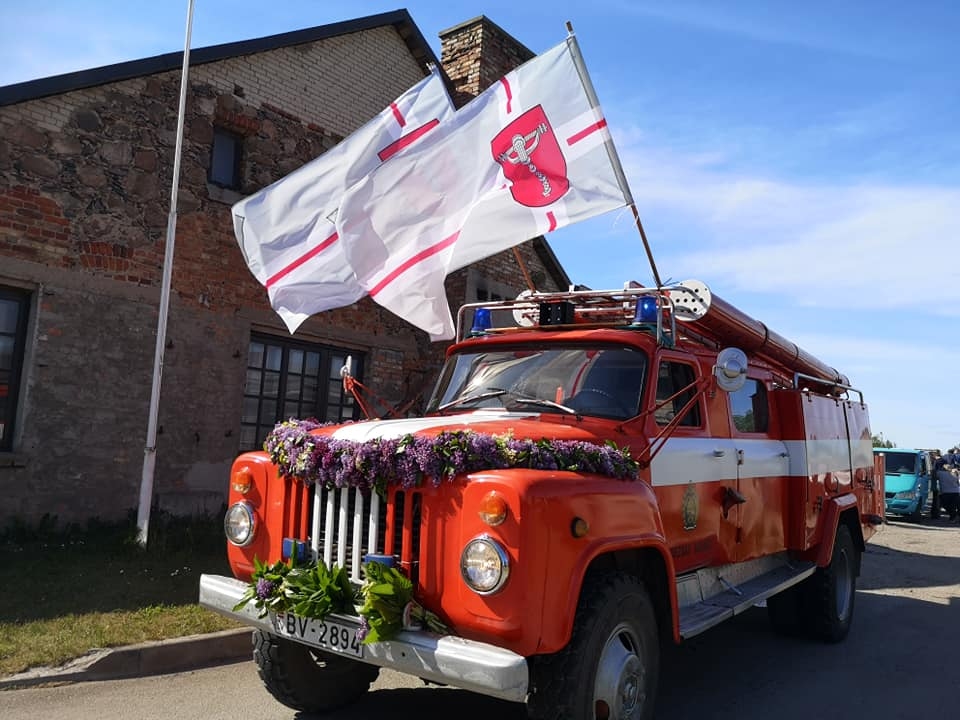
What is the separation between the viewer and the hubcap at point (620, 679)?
138 inches

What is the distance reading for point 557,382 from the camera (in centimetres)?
469

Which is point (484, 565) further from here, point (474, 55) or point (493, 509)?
point (474, 55)

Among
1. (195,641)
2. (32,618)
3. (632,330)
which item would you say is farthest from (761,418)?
(32,618)

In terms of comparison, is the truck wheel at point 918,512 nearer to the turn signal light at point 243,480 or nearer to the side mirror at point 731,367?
the side mirror at point 731,367

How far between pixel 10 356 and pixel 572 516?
6.82 meters

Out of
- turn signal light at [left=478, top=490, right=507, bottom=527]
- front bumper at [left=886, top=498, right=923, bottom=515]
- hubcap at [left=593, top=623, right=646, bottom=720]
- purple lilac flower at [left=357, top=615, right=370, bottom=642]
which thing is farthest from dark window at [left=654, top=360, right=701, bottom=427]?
front bumper at [left=886, top=498, right=923, bottom=515]

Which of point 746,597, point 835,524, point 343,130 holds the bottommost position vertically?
point 746,597

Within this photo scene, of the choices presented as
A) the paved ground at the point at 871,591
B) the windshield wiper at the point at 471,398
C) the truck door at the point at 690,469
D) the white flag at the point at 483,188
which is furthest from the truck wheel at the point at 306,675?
the white flag at the point at 483,188

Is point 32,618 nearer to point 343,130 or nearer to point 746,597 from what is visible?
point 746,597

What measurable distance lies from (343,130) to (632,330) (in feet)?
24.9

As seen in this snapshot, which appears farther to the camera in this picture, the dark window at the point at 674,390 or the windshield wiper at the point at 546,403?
the dark window at the point at 674,390

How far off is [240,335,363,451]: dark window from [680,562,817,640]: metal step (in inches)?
254

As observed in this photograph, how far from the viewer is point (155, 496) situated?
8.98m

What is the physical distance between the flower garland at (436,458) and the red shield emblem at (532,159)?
6.67 ft
